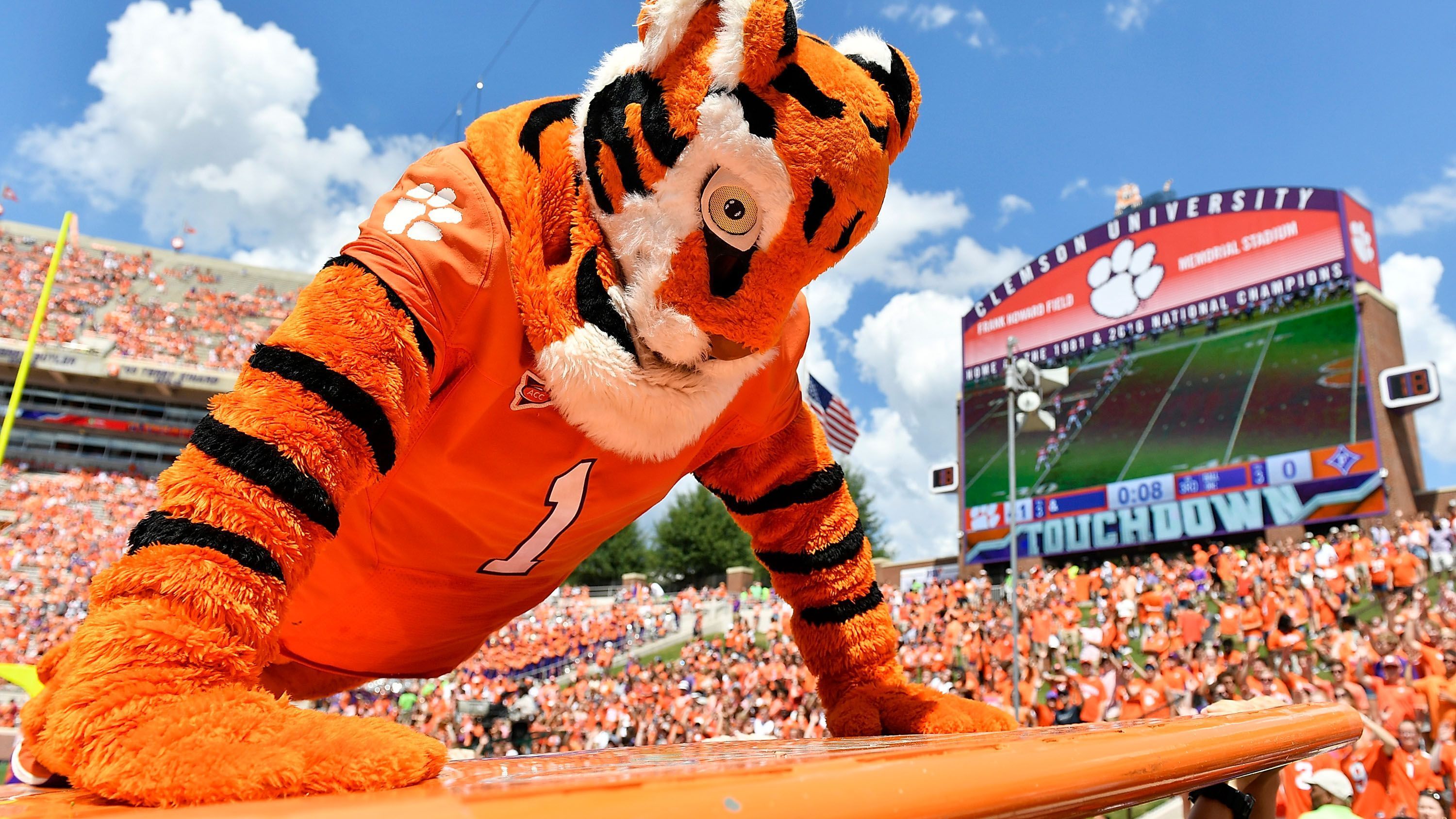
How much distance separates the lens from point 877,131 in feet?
4.42

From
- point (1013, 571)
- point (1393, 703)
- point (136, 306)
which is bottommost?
point (1393, 703)

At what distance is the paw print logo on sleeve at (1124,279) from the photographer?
1905cm

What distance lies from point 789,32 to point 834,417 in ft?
27.5

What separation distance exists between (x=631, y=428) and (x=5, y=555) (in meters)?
24.7

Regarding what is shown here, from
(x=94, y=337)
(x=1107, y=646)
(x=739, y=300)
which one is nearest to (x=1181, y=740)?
(x=739, y=300)

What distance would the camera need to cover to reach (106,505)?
24.1m

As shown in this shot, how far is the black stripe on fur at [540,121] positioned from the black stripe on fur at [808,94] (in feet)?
1.32

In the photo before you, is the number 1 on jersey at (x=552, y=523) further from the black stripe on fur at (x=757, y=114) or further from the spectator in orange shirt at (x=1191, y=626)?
the spectator in orange shirt at (x=1191, y=626)

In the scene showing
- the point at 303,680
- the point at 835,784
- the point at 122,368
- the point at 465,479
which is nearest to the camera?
the point at 835,784

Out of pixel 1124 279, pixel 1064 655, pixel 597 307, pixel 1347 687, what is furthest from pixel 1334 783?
pixel 1124 279

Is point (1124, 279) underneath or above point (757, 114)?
above

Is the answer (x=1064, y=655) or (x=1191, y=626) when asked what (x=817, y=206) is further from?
(x=1064, y=655)

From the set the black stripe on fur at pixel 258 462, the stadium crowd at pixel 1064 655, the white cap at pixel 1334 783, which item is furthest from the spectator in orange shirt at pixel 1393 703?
the black stripe on fur at pixel 258 462

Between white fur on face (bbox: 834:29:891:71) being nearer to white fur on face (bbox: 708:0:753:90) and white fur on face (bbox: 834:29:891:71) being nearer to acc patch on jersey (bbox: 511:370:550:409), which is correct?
white fur on face (bbox: 708:0:753:90)
